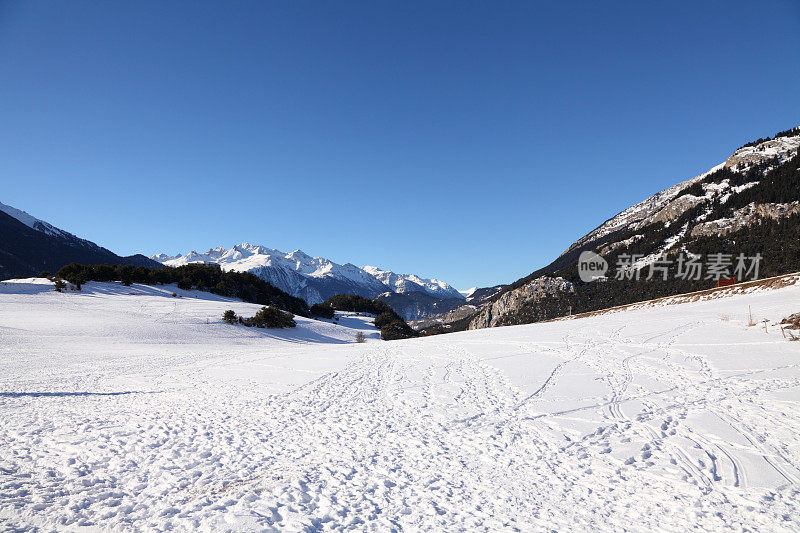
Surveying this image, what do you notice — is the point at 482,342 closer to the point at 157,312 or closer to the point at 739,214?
the point at 157,312

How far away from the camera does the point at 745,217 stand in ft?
302

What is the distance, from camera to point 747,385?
823 centimetres

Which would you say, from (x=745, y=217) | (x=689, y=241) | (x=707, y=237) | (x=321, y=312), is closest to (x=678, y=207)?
(x=689, y=241)

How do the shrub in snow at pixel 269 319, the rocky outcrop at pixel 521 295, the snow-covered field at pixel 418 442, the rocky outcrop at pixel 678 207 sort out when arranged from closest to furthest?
the snow-covered field at pixel 418 442
the shrub in snow at pixel 269 319
the rocky outcrop at pixel 678 207
the rocky outcrop at pixel 521 295

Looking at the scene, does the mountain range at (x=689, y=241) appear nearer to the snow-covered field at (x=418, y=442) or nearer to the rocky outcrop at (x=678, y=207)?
the rocky outcrop at (x=678, y=207)

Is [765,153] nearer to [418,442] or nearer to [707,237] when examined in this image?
[707,237]

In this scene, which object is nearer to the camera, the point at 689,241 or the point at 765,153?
the point at 689,241

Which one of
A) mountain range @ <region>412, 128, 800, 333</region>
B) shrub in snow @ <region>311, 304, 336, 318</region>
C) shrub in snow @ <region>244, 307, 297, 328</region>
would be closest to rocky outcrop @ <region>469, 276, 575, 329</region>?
mountain range @ <region>412, 128, 800, 333</region>

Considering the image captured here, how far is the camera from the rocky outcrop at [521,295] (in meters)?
131

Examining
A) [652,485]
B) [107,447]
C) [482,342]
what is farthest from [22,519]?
[482,342]

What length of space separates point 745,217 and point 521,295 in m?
70.2

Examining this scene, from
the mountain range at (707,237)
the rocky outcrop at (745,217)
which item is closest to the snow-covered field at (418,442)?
the mountain range at (707,237)

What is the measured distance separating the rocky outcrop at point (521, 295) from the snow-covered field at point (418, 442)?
126m

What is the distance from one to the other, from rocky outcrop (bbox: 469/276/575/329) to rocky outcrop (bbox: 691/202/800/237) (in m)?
43.0
